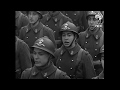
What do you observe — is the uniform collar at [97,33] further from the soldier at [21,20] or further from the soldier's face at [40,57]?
the soldier's face at [40,57]

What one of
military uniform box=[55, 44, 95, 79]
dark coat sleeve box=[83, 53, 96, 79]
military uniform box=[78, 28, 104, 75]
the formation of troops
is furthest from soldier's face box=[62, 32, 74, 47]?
military uniform box=[78, 28, 104, 75]

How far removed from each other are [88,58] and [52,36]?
1.87 metres

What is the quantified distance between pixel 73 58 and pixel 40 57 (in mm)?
1399

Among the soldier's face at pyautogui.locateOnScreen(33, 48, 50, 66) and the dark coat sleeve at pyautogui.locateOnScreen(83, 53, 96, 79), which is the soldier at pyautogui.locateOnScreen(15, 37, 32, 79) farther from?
the dark coat sleeve at pyautogui.locateOnScreen(83, 53, 96, 79)

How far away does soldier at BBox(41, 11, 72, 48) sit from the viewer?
424 inches

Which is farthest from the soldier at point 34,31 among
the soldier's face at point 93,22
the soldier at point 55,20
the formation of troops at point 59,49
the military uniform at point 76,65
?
the military uniform at point 76,65

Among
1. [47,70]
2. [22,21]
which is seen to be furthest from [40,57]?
[22,21]

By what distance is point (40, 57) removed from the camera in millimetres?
7234

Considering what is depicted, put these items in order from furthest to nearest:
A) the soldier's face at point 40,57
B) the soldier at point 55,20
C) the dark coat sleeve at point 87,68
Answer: the soldier at point 55,20
the dark coat sleeve at point 87,68
the soldier's face at point 40,57

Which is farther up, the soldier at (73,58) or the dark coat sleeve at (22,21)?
the dark coat sleeve at (22,21)

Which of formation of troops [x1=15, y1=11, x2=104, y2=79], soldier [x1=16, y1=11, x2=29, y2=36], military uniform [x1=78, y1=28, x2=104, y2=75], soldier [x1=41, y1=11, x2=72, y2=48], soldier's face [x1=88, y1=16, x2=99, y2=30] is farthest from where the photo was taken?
soldier [x1=16, y1=11, x2=29, y2=36]

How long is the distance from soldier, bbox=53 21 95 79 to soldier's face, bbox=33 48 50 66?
1.15m

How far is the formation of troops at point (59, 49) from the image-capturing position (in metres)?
7.31

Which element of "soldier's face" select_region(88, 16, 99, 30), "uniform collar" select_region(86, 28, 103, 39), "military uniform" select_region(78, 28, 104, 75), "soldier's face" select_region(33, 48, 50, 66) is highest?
"soldier's face" select_region(88, 16, 99, 30)
